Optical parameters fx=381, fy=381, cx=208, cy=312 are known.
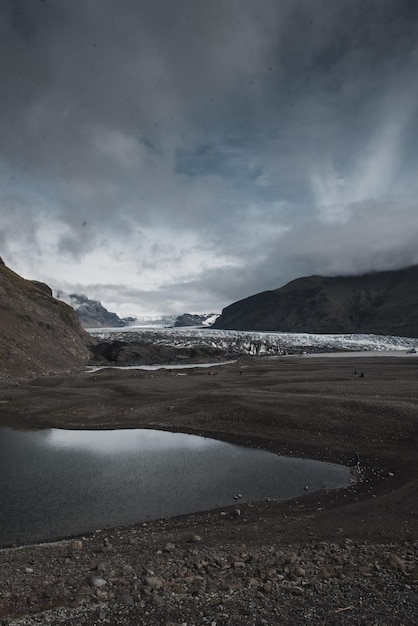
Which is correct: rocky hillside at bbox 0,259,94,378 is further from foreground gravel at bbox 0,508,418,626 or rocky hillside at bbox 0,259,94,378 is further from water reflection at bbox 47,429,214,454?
foreground gravel at bbox 0,508,418,626

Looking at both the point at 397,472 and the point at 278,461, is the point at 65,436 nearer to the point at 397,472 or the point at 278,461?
the point at 278,461

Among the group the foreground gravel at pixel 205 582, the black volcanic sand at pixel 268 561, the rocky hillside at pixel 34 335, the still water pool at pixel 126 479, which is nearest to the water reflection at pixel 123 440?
the still water pool at pixel 126 479

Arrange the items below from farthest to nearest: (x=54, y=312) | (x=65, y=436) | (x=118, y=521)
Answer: (x=54, y=312)
(x=65, y=436)
(x=118, y=521)

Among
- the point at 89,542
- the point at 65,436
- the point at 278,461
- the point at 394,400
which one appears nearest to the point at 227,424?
the point at 278,461

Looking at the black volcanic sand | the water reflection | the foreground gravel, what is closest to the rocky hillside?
the water reflection

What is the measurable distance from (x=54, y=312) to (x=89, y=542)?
88091 mm

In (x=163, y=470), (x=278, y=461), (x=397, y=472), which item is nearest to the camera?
(x=397, y=472)

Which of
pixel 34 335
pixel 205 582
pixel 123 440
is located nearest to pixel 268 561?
pixel 205 582

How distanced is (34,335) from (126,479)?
59477 mm

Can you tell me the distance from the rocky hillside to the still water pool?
1438 inches

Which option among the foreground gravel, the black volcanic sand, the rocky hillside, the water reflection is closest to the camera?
the foreground gravel

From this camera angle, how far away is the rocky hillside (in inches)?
2373

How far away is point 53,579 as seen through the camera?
9.52 meters

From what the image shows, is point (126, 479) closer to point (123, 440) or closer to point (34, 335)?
point (123, 440)
